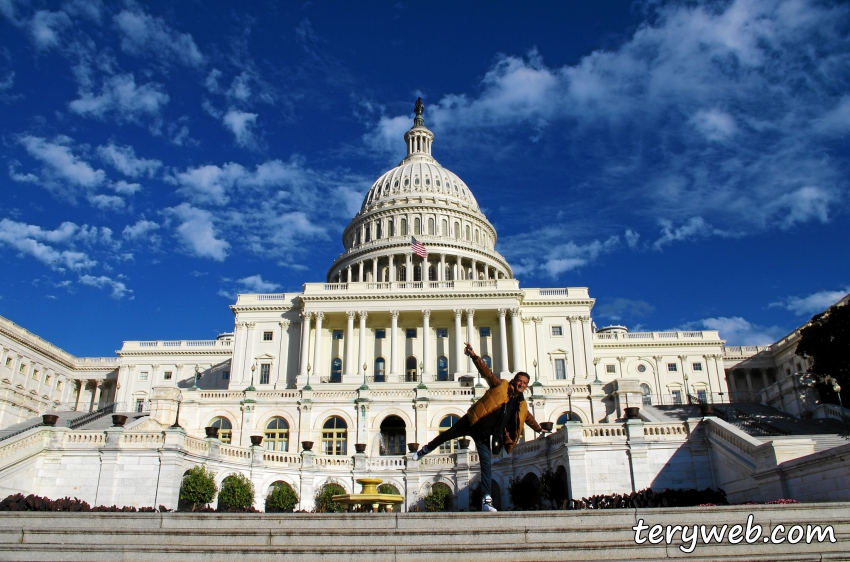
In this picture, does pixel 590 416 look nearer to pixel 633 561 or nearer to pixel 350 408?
pixel 350 408

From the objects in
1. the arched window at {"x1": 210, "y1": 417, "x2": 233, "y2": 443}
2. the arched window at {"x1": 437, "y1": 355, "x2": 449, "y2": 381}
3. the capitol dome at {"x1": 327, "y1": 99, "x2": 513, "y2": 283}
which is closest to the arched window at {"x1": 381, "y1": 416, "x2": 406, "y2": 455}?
the arched window at {"x1": 210, "y1": 417, "x2": 233, "y2": 443}

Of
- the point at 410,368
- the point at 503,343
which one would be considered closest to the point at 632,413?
the point at 503,343

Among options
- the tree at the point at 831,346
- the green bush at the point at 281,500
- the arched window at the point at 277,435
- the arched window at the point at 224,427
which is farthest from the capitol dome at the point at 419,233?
the green bush at the point at 281,500

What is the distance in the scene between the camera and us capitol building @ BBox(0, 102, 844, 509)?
32.2 meters

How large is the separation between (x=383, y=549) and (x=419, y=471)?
2505 centimetres

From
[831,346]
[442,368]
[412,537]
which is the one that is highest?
[442,368]

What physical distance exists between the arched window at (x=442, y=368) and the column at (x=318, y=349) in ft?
41.2

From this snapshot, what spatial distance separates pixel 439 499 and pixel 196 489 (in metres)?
12.0

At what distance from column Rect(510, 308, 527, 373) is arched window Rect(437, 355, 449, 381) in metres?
7.44

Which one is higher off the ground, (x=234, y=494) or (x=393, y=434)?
(x=393, y=434)

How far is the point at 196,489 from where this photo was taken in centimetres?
3186

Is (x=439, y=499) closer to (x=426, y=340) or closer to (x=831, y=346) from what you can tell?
(x=831, y=346)

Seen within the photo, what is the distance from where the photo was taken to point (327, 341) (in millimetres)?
76750

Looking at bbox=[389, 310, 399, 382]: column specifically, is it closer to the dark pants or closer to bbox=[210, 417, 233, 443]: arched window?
bbox=[210, 417, 233, 443]: arched window
